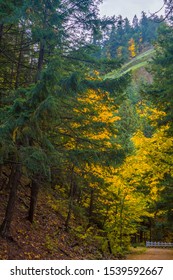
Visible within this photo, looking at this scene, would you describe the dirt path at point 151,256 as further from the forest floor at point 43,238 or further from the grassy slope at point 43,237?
the grassy slope at point 43,237

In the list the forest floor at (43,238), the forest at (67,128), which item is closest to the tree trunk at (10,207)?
the forest at (67,128)

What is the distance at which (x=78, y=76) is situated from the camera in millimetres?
8062

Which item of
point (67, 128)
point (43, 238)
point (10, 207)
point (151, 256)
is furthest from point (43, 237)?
point (151, 256)

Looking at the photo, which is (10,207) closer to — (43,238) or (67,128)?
(43,238)

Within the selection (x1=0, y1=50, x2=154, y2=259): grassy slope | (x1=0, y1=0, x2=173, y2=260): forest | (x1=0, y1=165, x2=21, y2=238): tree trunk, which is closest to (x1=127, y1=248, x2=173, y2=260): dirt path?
(x1=0, y1=0, x2=173, y2=260): forest

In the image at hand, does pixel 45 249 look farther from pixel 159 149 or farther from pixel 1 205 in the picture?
pixel 159 149

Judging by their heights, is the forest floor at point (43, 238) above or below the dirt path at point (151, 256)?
above

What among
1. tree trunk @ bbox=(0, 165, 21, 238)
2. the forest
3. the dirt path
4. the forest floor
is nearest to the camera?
the forest

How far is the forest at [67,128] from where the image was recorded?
7477mm

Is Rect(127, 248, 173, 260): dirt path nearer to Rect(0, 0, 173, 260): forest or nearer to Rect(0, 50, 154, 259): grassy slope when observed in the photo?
Rect(0, 0, 173, 260): forest

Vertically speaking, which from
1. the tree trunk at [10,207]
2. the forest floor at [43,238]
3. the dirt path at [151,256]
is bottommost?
the dirt path at [151,256]

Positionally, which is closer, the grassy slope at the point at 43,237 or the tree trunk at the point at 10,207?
the tree trunk at the point at 10,207

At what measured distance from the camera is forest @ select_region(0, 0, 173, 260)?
24.5ft
